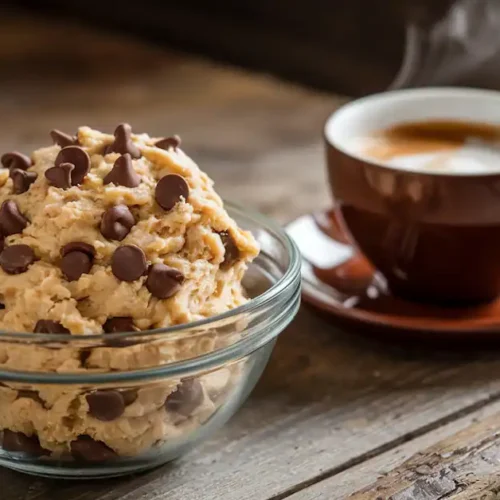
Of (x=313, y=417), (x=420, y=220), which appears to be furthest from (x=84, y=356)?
(x=420, y=220)

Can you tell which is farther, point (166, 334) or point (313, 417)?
point (313, 417)

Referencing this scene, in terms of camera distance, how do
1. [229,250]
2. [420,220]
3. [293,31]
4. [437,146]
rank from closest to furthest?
[229,250] < [420,220] < [437,146] < [293,31]

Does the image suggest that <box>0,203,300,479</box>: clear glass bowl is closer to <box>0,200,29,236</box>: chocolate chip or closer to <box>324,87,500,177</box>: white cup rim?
<box>0,200,29,236</box>: chocolate chip

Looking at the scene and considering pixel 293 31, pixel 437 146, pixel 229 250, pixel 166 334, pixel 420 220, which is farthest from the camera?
pixel 293 31

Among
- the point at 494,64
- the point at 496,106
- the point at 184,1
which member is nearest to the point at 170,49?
the point at 184,1

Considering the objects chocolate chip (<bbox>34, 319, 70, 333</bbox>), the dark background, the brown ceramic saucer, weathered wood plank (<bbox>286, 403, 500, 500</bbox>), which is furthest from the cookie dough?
the dark background

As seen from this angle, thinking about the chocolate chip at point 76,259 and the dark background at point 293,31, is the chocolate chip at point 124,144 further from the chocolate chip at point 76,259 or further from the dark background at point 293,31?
the dark background at point 293,31

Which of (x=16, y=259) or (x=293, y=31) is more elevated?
(x=16, y=259)

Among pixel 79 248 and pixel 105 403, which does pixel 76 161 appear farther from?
pixel 105 403

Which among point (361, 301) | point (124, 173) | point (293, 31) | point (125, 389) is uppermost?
point (124, 173)
